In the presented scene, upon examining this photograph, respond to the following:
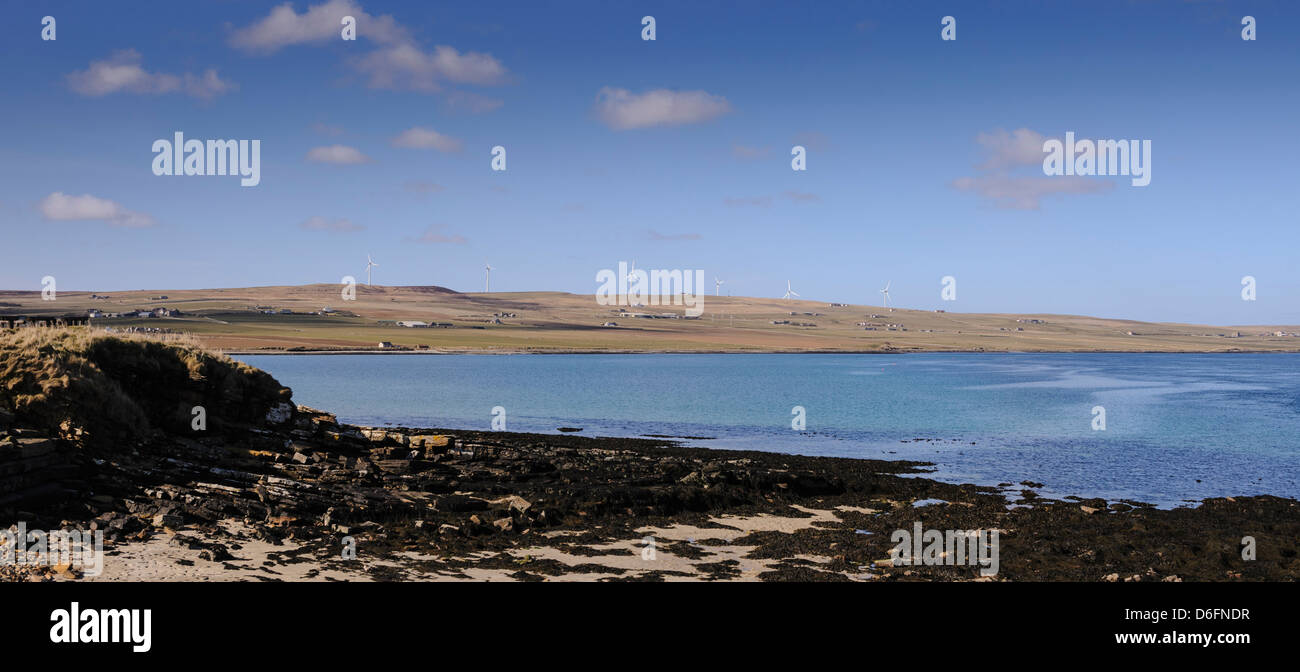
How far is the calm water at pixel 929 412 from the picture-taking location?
4241 centimetres

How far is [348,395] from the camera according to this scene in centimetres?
8131

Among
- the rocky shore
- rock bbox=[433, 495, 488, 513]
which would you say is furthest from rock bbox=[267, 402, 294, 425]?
rock bbox=[433, 495, 488, 513]

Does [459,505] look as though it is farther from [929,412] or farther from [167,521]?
[929,412]

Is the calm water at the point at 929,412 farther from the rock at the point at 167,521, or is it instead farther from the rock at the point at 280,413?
the rock at the point at 167,521

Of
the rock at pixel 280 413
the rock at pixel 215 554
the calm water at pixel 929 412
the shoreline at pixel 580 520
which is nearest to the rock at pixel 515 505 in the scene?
the shoreline at pixel 580 520

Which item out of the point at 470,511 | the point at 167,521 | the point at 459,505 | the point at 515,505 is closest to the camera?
the point at 167,521

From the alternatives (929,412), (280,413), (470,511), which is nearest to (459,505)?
(470,511)

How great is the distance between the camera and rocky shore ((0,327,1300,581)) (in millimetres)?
20391

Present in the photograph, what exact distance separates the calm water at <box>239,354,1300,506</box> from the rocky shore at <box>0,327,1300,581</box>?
865 cm

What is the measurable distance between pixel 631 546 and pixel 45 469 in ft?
51.7

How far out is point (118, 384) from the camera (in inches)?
1230

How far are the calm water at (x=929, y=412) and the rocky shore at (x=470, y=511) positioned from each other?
865 centimetres

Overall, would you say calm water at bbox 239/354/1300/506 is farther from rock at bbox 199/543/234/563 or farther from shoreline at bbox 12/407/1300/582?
rock at bbox 199/543/234/563

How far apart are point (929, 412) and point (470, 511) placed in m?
54.5
